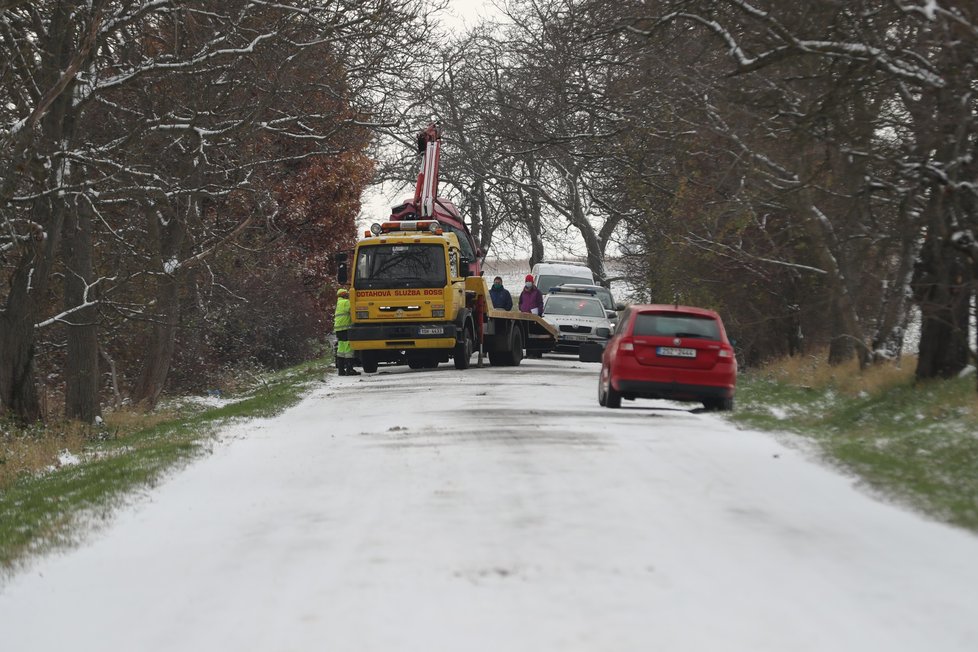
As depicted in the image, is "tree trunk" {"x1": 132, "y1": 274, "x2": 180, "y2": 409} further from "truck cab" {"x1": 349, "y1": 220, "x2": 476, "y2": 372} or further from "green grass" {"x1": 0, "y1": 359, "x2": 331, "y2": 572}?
"green grass" {"x1": 0, "y1": 359, "x2": 331, "y2": 572}

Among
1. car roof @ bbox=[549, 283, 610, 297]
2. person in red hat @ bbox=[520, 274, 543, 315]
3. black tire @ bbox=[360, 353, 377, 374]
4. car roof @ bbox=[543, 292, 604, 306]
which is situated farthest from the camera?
car roof @ bbox=[549, 283, 610, 297]

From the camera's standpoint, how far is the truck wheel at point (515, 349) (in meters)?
32.9

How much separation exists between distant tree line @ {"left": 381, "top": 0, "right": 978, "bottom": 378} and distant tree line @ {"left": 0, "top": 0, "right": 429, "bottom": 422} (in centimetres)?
291

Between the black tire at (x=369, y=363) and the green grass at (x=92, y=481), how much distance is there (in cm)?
914

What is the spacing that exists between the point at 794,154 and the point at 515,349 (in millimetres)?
14634

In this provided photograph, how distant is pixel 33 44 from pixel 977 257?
1279 cm

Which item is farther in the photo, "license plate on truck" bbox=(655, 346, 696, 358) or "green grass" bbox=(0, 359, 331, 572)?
"license plate on truck" bbox=(655, 346, 696, 358)

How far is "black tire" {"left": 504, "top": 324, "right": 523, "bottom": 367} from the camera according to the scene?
1297 inches

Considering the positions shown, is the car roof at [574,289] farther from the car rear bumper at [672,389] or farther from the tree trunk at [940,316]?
the tree trunk at [940,316]

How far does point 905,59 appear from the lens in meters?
16.5

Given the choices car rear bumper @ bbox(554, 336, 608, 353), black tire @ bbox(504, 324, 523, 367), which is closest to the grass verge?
black tire @ bbox(504, 324, 523, 367)

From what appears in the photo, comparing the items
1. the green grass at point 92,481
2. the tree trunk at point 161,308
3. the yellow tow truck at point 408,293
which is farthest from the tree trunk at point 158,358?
the green grass at point 92,481

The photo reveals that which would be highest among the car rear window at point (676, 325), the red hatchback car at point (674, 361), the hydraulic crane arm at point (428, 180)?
the hydraulic crane arm at point (428, 180)

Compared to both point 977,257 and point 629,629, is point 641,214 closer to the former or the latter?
point 977,257
